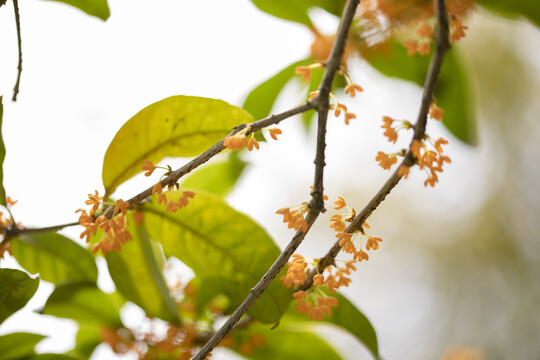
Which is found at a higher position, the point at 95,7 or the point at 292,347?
the point at 95,7

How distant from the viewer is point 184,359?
679mm

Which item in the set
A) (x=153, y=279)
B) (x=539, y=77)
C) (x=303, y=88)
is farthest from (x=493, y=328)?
Result: (x=153, y=279)

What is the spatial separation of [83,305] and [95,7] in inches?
16.5

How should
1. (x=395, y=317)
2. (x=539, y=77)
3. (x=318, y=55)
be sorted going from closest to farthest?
(x=318, y=55), (x=395, y=317), (x=539, y=77)

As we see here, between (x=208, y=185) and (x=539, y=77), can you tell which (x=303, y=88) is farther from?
(x=539, y=77)

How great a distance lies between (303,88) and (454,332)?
2.90m

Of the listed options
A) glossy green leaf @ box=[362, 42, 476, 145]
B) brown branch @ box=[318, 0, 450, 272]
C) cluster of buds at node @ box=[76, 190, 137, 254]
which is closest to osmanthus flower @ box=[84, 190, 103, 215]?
cluster of buds at node @ box=[76, 190, 137, 254]

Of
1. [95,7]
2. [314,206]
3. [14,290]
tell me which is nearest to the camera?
[314,206]

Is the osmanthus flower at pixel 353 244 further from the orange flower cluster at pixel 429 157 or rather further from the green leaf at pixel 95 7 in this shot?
the green leaf at pixel 95 7

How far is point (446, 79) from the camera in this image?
958mm

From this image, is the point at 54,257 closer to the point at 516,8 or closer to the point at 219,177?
the point at 219,177

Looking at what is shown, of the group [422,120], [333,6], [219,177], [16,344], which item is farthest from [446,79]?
[16,344]

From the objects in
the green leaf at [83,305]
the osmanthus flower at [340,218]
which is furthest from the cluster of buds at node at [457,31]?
the green leaf at [83,305]

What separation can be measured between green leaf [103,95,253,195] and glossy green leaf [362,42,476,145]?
48 centimetres
